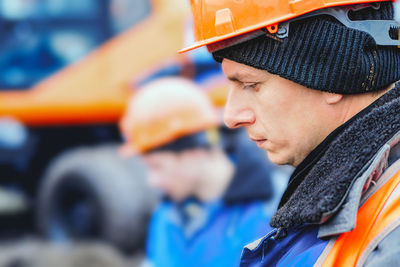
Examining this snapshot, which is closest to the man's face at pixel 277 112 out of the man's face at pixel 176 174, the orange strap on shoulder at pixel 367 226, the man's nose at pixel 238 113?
the man's nose at pixel 238 113

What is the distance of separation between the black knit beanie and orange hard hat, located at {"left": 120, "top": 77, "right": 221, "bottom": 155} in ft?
7.06

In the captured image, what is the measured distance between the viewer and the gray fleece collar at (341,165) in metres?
1.23

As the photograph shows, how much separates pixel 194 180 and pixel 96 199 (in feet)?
9.28

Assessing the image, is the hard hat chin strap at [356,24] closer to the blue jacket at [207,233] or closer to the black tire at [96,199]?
the blue jacket at [207,233]

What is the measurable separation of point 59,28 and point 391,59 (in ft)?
17.3

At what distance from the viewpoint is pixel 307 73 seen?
1.43 meters

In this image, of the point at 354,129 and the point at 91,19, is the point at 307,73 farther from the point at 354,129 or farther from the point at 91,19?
the point at 91,19

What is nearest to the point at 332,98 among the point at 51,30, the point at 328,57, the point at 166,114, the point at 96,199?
the point at 328,57

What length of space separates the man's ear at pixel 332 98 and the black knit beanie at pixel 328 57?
0.04 feet

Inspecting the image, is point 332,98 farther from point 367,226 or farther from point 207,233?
point 207,233

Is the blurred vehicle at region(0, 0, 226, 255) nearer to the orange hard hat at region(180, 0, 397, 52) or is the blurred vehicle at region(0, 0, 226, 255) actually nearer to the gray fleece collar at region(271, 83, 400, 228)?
the orange hard hat at region(180, 0, 397, 52)

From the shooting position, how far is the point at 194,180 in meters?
3.41

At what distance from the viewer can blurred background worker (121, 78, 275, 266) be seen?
3.06m

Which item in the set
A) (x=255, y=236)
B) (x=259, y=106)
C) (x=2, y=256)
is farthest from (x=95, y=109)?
(x=259, y=106)
